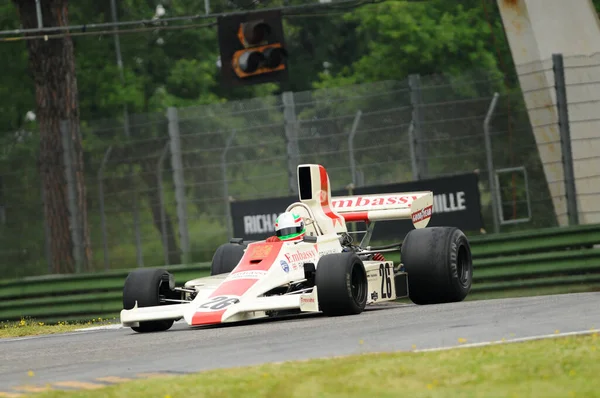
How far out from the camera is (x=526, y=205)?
1706 cm

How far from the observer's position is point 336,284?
40.1ft

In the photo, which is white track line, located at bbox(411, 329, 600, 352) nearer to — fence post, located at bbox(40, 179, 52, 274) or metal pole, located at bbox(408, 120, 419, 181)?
metal pole, located at bbox(408, 120, 419, 181)

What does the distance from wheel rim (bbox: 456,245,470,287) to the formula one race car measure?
0.04 feet

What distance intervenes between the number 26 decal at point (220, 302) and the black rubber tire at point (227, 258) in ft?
10.0

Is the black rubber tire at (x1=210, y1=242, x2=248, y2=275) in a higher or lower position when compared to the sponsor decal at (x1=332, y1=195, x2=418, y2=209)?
lower

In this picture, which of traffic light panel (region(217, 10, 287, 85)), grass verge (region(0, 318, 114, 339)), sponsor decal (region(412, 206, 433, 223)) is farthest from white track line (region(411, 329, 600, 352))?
traffic light panel (region(217, 10, 287, 85))

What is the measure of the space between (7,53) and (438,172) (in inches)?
744

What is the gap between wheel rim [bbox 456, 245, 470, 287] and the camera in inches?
558

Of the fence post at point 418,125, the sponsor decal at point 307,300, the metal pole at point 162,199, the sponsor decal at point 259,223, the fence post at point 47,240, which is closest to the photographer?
the sponsor decal at point 307,300

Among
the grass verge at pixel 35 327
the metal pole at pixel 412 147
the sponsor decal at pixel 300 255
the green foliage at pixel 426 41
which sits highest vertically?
the green foliage at pixel 426 41

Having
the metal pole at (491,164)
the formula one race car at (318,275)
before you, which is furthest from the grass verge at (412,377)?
the metal pole at (491,164)

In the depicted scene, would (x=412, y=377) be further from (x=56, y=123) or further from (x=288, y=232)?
(x=56, y=123)

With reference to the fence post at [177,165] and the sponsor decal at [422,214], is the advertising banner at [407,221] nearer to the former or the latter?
the fence post at [177,165]

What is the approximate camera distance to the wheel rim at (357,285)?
1272 centimetres
